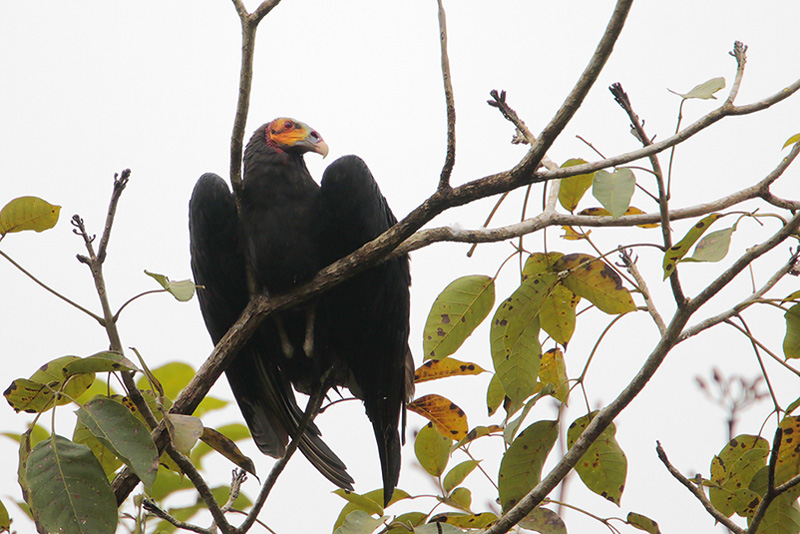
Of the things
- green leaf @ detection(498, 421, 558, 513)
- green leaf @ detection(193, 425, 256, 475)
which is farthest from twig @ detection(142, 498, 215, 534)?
green leaf @ detection(498, 421, 558, 513)

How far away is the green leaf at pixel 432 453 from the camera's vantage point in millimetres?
2492

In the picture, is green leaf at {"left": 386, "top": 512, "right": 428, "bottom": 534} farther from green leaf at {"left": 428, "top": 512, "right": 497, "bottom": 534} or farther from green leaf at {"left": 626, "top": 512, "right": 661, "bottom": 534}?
green leaf at {"left": 626, "top": 512, "right": 661, "bottom": 534}

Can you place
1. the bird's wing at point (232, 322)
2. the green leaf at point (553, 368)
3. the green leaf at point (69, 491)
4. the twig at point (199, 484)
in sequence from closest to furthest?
the green leaf at point (69, 491) → the twig at point (199, 484) → the green leaf at point (553, 368) → the bird's wing at point (232, 322)

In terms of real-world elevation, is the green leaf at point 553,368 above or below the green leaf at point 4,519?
above

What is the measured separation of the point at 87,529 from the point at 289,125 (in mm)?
2454

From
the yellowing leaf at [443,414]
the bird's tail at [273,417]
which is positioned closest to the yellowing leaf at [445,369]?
the yellowing leaf at [443,414]

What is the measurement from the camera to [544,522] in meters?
2.18

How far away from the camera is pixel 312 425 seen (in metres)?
3.56

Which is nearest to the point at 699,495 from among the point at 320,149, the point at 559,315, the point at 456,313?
the point at 559,315

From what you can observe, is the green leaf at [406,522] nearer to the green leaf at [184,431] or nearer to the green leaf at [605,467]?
the green leaf at [605,467]

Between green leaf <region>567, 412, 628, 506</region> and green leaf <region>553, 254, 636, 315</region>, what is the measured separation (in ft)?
1.14

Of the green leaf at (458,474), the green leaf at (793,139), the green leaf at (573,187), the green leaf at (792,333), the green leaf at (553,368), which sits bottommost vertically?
the green leaf at (458,474)

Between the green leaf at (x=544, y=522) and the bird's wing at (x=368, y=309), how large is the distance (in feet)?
2.53

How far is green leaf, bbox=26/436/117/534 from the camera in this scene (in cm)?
171
